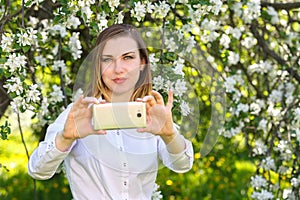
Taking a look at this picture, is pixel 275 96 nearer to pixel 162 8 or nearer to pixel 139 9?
pixel 162 8

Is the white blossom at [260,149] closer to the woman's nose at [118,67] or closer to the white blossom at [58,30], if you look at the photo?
the white blossom at [58,30]

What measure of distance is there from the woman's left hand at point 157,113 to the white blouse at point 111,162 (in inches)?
7.2

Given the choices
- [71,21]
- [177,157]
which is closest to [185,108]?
[177,157]

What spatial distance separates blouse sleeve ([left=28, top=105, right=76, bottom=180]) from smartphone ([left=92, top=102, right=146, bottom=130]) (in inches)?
7.4

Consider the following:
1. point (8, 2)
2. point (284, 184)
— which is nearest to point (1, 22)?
point (8, 2)

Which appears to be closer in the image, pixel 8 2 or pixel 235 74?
pixel 8 2

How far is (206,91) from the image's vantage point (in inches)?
118

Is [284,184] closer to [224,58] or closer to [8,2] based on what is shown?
[224,58]

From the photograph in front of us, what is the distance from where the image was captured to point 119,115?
5.99 ft

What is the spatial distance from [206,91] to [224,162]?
160 cm

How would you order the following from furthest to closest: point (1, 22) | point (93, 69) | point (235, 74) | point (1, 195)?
point (1, 195) < point (235, 74) < point (1, 22) < point (93, 69)

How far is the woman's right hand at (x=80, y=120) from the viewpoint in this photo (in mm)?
1840

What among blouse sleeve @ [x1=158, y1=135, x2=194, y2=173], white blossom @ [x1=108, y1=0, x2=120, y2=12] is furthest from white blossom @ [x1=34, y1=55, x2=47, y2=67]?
blouse sleeve @ [x1=158, y1=135, x2=194, y2=173]

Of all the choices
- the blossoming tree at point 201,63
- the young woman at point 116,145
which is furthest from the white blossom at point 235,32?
the young woman at point 116,145
